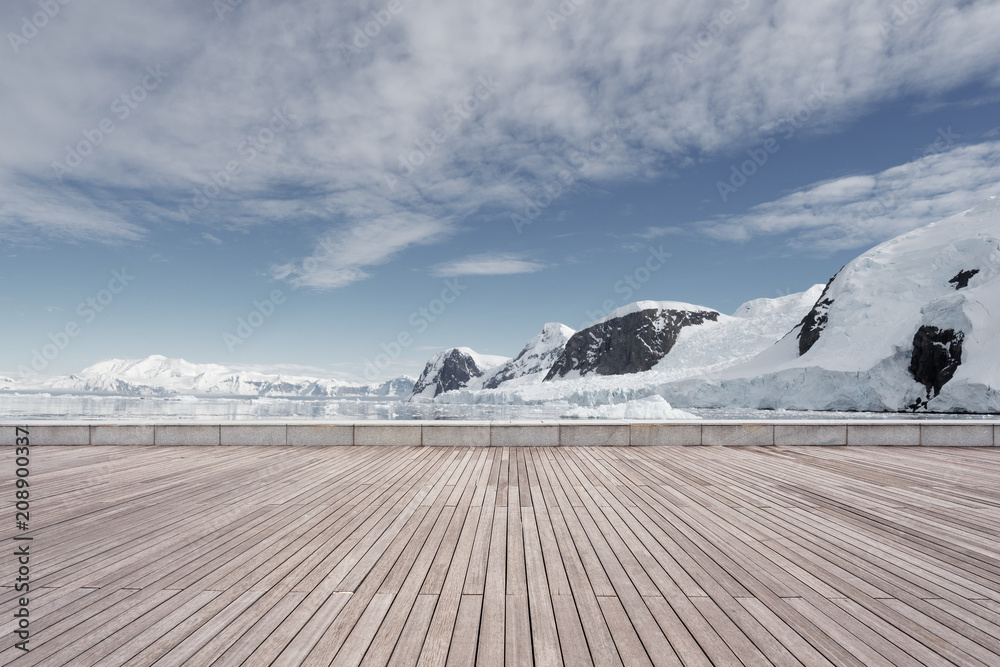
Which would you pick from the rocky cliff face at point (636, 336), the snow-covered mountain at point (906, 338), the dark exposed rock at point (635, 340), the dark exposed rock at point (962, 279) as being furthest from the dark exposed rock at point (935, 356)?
the rocky cliff face at point (636, 336)

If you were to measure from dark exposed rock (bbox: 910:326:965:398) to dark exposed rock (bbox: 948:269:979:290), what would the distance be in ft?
29.7

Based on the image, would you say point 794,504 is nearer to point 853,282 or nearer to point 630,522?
point 630,522

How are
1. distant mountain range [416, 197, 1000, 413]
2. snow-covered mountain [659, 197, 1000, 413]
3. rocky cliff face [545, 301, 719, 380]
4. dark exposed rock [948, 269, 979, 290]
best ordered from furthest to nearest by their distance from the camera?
1. rocky cliff face [545, 301, 719, 380]
2. dark exposed rock [948, 269, 979, 290]
3. distant mountain range [416, 197, 1000, 413]
4. snow-covered mountain [659, 197, 1000, 413]

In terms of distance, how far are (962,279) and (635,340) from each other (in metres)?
90.8

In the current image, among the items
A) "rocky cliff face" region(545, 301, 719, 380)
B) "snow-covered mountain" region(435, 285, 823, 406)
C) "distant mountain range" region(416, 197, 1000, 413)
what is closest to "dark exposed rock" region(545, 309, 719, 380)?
"rocky cliff face" region(545, 301, 719, 380)

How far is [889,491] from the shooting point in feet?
18.6

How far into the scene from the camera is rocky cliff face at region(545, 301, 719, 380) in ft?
429

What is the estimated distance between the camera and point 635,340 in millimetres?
135125

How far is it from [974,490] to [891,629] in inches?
177

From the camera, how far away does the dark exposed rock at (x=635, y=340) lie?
13025cm

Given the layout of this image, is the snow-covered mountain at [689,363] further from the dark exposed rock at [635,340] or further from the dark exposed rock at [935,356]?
the dark exposed rock at [635,340]

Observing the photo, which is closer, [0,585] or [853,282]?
[0,585]

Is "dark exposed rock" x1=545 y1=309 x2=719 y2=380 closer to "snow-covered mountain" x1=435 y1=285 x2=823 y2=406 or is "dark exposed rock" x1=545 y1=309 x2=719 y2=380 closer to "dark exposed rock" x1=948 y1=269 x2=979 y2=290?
"snow-covered mountain" x1=435 y1=285 x2=823 y2=406

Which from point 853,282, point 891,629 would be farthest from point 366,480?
point 853,282
